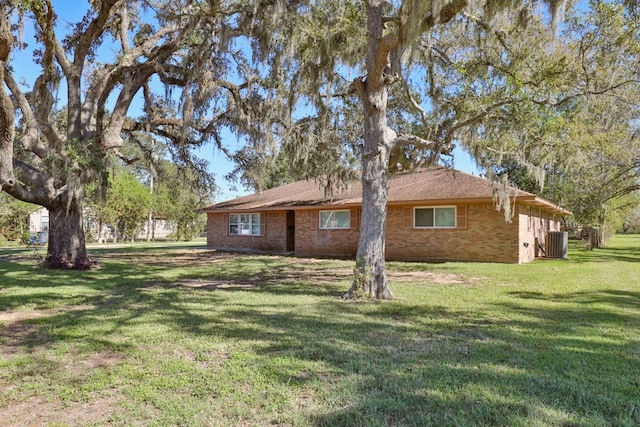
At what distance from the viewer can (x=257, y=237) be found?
22.0 metres

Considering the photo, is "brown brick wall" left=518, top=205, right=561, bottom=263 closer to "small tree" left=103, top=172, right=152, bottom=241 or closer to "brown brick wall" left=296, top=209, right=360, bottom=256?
"brown brick wall" left=296, top=209, right=360, bottom=256

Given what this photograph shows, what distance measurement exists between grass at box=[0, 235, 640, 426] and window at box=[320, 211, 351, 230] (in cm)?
1017

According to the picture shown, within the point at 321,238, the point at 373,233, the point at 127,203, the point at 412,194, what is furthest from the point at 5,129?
the point at 127,203

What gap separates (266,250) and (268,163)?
26.4 feet

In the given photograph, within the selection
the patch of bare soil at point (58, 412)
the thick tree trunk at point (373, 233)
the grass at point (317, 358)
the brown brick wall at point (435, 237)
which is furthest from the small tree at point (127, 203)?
the patch of bare soil at point (58, 412)

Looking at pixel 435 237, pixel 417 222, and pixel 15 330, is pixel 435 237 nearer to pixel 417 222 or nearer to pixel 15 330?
pixel 417 222

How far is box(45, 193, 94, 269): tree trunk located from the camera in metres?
12.1

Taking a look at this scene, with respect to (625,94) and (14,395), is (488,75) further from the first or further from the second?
(14,395)

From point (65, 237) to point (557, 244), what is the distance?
719 inches

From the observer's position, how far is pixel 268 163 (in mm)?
14453

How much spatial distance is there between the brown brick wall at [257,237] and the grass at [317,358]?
Answer: 41.3 feet

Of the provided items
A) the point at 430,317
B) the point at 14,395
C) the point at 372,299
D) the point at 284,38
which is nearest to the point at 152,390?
the point at 14,395

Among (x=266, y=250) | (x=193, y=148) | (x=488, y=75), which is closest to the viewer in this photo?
(x=488, y=75)

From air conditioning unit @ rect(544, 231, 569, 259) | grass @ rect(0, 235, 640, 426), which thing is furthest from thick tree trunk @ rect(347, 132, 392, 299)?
air conditioning unit @ rect(544, 231, 569, 259)
